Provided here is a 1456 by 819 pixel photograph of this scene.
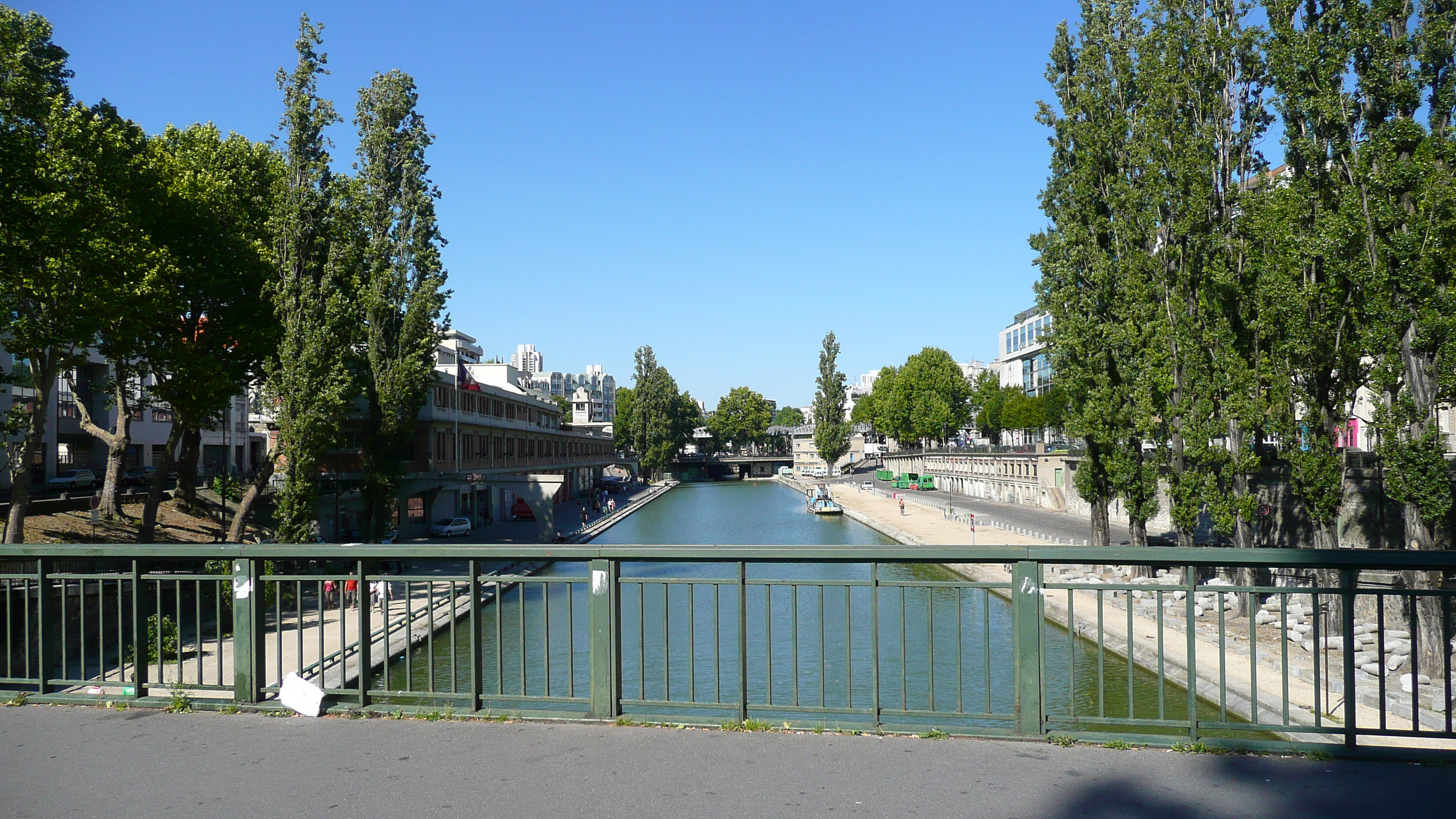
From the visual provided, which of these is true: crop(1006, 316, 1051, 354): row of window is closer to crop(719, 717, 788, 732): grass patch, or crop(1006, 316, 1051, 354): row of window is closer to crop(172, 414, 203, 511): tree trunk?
crop(172, 414, 203, 511): tree trunk

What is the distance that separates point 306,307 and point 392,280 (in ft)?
17.0

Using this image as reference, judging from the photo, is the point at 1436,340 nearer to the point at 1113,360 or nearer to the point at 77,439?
the point at 1113,360

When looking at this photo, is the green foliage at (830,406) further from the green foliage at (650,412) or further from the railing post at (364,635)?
the railing post at (364,635)

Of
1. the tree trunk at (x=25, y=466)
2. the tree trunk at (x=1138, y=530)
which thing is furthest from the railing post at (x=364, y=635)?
the tree trunk at (x=1138, y=530)

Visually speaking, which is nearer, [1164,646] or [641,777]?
[641,777]

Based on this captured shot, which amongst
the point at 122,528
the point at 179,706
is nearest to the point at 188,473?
the point at 122,528

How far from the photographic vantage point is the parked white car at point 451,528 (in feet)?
126

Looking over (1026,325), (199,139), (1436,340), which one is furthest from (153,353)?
(1026,325)

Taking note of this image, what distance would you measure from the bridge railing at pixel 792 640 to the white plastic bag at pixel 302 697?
0.26m

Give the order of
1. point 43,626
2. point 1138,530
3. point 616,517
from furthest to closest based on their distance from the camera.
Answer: point 616,517 < point 1138,530 < point 43,626

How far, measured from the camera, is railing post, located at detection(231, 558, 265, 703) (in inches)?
264

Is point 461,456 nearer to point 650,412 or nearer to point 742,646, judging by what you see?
point 742,646

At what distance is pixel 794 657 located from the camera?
6125 mm

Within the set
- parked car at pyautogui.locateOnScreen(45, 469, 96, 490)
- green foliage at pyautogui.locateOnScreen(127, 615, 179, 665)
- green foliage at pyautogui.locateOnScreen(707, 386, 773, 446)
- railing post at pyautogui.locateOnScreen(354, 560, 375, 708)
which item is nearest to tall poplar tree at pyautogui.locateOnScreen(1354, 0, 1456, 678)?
railing post at pyautogui.locateOnScreen(354, 560, 375, 708)
